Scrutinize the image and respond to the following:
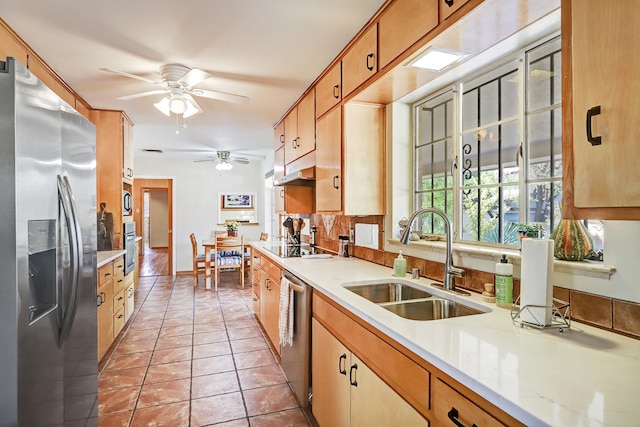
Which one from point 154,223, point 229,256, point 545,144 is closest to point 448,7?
point 545,144

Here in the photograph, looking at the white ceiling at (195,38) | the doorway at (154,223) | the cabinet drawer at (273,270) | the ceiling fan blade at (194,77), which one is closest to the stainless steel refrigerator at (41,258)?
the white ceiling at (195,38)

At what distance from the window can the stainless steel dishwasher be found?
3.01 ft

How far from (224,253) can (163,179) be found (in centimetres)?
217

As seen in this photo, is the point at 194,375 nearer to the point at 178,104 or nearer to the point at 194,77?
the point at 178,104

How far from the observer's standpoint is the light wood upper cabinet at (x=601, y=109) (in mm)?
815

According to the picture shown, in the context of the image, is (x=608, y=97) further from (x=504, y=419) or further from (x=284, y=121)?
(x=284, y=121)

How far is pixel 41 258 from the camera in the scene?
131 centimetres

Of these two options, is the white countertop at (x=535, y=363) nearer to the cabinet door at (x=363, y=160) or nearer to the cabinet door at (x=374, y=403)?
the cabinet door at (x=374, y=403)

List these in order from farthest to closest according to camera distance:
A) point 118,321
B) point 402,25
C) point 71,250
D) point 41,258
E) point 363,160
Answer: point 118,321 < point 363,160 < point 402,25 < point 71,250 < point 41,258

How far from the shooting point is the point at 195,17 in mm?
1994

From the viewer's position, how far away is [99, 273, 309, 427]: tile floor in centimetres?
217

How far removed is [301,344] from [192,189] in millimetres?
5731

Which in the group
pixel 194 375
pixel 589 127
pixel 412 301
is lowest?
pixel 194 375

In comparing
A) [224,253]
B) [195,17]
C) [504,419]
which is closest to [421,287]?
[504,419]
